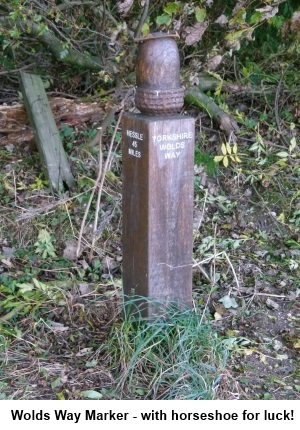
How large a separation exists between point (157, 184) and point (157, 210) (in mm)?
137

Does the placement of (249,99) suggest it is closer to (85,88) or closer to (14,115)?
(85,88)

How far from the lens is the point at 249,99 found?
21.0 ft

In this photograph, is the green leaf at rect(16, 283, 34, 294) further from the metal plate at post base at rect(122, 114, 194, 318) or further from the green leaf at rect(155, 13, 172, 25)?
the green leaf at rect(155, 13, 172, 25)

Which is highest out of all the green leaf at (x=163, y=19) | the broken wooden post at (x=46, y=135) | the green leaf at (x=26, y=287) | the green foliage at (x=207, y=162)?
the green leaf at (x=163, y=19)

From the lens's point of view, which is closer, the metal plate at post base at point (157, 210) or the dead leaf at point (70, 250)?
the metal plate at post base at point (157, 210)

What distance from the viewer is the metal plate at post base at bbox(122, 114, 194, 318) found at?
323 centimetres

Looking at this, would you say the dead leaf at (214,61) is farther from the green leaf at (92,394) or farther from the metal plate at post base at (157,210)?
the green leaf at (92,394)

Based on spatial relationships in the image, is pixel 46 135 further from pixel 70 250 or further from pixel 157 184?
pixel 157 184

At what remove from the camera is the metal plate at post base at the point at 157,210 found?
3229 millimetres

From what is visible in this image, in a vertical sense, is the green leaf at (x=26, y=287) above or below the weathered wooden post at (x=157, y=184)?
below

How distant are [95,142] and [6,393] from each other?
2.62 m

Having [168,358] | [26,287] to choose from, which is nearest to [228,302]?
[168,358]

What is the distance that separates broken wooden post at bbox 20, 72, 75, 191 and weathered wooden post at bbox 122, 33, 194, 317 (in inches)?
74.3

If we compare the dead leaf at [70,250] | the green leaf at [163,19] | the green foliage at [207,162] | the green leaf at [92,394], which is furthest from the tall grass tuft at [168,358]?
the green foliage at [207,162]
